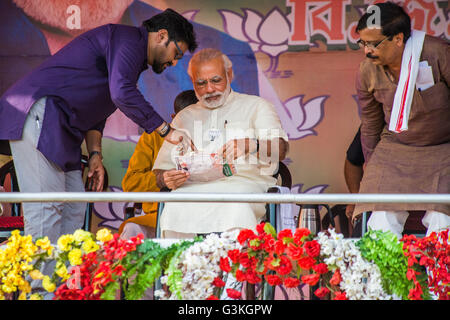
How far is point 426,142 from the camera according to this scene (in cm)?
373

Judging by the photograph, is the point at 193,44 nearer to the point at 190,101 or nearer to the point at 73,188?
the point at 190,101

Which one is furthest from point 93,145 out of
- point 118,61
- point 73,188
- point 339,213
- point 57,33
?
point 339,213

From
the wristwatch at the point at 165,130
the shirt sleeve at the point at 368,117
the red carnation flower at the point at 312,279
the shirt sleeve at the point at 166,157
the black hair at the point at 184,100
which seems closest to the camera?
the red carnation flower at the point at 312,279

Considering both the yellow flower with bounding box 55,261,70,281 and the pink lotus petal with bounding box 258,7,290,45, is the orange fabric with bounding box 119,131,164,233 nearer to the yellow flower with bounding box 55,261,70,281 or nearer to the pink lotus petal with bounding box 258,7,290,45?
the pink lotus petal with bounding box 258,7,290,45

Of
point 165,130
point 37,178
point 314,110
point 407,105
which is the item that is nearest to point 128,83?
point 165,130

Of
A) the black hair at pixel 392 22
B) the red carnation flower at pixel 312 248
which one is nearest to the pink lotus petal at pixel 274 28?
the black hair at pixel 392 22

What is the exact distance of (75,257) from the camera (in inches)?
98.8

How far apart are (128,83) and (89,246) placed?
1280 millimetres

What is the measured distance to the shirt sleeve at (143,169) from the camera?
4289 mm

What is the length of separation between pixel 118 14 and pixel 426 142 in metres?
2.56

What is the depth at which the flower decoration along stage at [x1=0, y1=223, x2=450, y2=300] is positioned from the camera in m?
2.45

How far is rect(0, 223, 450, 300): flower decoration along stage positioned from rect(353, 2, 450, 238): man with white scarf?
3.40ft

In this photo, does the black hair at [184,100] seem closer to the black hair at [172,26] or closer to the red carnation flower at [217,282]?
the black hair at [172,26]

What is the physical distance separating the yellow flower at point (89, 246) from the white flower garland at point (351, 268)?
86cm
